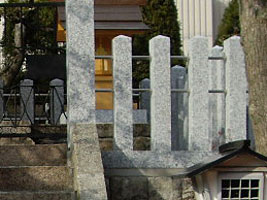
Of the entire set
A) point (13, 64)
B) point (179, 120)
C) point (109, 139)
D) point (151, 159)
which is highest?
point (13, 64)

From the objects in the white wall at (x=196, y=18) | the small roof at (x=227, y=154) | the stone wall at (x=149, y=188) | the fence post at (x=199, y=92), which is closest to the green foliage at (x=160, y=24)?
the white wall at (x=196, y=18)

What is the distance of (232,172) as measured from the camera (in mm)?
5719

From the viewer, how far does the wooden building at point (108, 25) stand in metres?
9.71

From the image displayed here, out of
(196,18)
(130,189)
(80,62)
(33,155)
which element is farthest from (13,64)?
(196,18)

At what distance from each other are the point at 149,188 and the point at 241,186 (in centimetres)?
151

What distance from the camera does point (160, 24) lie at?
15586 millimetres

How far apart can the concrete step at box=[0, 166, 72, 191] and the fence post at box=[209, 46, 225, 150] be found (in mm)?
1524

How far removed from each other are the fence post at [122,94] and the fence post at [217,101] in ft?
2.97

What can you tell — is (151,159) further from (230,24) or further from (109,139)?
(230,24)

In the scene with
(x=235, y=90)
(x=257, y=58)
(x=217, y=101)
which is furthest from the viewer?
(x=217, y=101)

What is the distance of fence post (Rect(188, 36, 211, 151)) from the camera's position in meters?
7.36

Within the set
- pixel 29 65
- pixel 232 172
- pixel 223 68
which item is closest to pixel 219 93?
pixel 223 68

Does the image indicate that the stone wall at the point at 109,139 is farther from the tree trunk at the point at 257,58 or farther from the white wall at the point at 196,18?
the white wall at the point at 196,18

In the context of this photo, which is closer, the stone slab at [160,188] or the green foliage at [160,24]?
the stone slab at [160,188]
